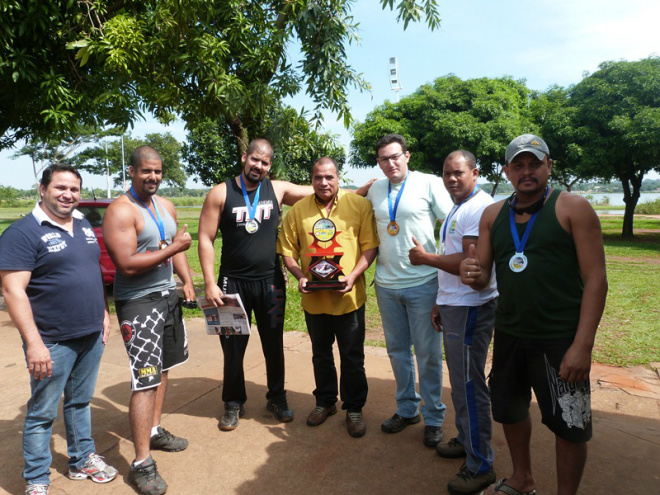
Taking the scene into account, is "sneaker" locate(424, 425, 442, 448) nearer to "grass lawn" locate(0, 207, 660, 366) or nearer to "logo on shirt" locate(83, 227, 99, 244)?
"grass lawn" locate(0, 207, 660, 366)

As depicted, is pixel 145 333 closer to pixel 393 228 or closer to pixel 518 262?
pixel 393 228

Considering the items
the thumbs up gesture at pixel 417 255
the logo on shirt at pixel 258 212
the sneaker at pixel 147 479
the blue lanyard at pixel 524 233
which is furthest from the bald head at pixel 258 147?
the sneaker at pixel 147 479

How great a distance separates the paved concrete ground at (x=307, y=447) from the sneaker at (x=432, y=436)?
0.05m

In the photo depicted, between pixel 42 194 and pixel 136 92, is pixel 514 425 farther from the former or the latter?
pixel 136 92

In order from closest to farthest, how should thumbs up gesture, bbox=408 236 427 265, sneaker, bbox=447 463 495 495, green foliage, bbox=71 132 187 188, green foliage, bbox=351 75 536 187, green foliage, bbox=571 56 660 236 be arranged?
1. sneaker, bbox=447 463 495 495
2. thumbs up gesture, bbox=408 236 427 265
3. green foliage, bbox=571 56 660 236
4. green foliage, bbox=351 75 536 187
5. green foliage, bbox=71 132 187 188

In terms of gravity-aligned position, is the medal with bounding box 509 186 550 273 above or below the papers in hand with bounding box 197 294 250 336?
above

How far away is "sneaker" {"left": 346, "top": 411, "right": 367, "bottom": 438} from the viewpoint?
3.45 metres

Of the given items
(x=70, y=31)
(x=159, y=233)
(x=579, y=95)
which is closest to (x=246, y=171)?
(x=159, y=233)

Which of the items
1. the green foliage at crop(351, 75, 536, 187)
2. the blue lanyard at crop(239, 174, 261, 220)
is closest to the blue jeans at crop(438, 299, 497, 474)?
the blue lanyard at crop(239, 174, 261, 220)

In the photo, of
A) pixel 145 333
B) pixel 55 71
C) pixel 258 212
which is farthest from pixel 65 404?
pixel 55 71

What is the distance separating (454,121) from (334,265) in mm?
A: 19933

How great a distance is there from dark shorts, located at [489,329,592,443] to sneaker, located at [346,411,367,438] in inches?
46.6

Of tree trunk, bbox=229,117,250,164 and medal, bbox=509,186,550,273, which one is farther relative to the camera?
tree trunk, bbox=229,117,250,164

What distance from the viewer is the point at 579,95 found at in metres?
19.2
